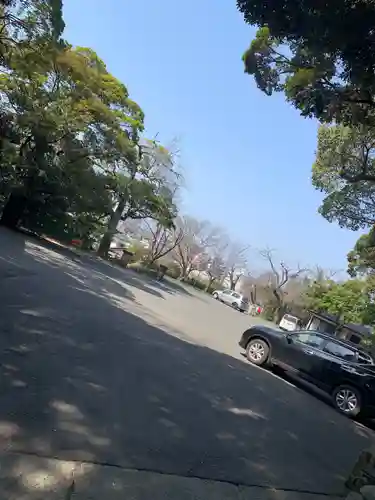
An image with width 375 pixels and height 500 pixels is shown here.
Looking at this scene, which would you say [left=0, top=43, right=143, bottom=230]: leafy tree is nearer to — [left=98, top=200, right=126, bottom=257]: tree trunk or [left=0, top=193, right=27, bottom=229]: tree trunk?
[left=0, top=193, right=27, bottom=229]: tree trunk

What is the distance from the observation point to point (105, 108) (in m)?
23.2

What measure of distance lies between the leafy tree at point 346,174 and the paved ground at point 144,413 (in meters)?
6.85

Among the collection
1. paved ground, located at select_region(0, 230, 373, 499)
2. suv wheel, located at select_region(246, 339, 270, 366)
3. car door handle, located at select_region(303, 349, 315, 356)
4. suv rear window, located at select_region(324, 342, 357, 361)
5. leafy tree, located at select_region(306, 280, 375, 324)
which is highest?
leafy tree, located at select_region(306, 280, 375, 324)

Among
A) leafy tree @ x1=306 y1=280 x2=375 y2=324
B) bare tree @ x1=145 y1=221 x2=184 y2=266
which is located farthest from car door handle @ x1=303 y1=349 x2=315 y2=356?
bare tree @ x1=145 y1=221 x2=184 y2=266

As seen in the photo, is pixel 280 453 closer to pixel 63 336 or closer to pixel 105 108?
pixel 63 336

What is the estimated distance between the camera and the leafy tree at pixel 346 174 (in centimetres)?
1262

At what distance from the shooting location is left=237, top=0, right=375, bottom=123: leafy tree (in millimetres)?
6121

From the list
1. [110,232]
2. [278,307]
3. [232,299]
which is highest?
[278,307]

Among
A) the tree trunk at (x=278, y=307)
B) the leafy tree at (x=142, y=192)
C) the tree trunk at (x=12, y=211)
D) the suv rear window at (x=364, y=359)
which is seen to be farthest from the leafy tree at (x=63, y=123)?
the tree trunk at (x=278, y=307)

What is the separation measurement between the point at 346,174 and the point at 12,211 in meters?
17.3

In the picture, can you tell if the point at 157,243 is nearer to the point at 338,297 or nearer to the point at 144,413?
the point at 338,297

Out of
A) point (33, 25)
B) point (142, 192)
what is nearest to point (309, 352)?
point (33, 25)

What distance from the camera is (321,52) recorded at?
6.91 m

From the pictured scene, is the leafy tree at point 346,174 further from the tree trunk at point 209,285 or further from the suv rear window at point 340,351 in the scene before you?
the tree trunk at point 209,285
